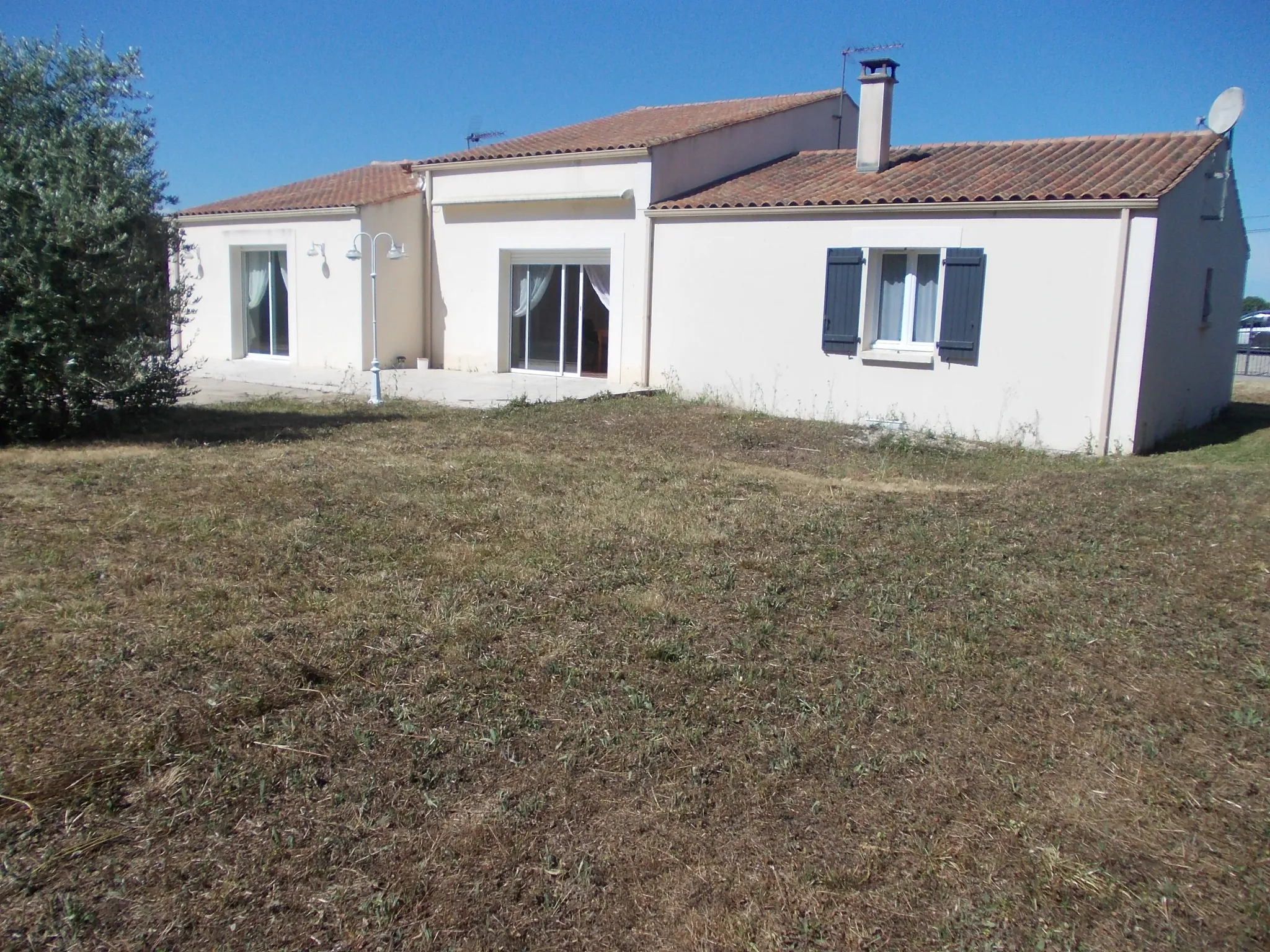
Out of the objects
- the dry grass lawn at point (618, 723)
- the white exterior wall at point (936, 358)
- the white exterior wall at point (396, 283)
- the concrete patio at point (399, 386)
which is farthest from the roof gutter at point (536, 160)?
the dry grass lawn at point (618, 723)

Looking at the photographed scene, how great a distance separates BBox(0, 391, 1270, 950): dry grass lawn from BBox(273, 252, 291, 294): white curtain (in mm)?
12071

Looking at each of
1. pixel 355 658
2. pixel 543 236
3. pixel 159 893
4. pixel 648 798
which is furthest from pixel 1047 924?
pixel 543 236

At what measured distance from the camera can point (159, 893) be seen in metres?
2.88

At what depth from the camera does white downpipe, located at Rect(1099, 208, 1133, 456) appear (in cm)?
1082

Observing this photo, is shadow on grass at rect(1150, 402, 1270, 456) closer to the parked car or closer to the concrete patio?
the concrete patio

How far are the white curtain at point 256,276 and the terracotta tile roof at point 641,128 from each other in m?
4.13

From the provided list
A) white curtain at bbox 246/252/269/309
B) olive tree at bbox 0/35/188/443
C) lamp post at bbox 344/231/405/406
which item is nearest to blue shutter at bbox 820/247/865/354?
lamp post at bbox 344/231/405/406

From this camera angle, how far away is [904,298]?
500 inches

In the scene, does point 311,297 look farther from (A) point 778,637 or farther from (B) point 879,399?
(A) point 778,637

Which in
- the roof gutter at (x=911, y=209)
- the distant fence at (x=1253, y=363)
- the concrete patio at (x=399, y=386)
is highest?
the roof gutter at (x=911, y=209)

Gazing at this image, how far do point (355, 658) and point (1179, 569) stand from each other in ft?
16.6

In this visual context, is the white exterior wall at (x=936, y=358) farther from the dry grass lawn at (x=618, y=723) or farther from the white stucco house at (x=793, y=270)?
the dry grass lawn at (x=618, y=723)

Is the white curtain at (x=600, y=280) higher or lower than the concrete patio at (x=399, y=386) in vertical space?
higher

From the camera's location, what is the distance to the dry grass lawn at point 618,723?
2924 mm
